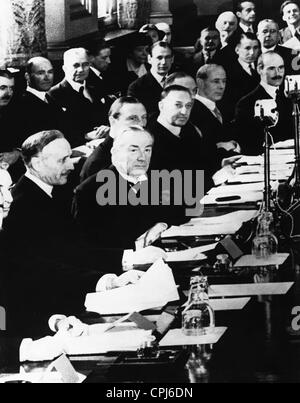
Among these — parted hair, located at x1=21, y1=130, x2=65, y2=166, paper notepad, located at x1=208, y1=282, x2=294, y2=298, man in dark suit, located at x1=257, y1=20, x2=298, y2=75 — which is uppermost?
man in dark suit, located at x1=257, y1=20, x2=298, y2=75

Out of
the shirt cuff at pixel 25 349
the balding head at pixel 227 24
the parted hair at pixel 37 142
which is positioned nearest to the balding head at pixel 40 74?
the parted hair at pixel 37 142

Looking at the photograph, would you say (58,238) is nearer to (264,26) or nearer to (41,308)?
(41,308)

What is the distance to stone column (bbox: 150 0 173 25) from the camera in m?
4.20

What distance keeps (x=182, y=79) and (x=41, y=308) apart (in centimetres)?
112

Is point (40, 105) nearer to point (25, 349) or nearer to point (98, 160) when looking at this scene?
point (98, 160)

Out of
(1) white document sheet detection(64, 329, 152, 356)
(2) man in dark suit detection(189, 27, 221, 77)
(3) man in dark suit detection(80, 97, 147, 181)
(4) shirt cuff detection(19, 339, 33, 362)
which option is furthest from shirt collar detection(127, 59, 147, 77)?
(4) shirt cuff detection(19, 339, 33, 362)

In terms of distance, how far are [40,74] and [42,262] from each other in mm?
790

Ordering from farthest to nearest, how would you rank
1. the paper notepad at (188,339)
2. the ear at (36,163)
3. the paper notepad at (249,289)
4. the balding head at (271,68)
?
the ear at (36,163) < the balding head at (271,68) < the paper notepad at (249,289) < the paper notepad at (188,339)

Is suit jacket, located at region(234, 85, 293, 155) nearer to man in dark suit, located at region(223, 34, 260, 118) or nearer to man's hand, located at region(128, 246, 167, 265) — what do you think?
man in dark suit, located at region(223, 34, 260, 118)

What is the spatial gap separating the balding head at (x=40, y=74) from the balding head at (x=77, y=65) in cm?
7

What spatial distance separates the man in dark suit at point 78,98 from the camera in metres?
4.27

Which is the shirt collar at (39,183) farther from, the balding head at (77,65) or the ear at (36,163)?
the balding head at (77,65)

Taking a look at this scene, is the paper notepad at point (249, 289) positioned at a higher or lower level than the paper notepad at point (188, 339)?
higher

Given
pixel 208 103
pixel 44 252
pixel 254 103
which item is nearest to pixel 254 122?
pixel 254 103
